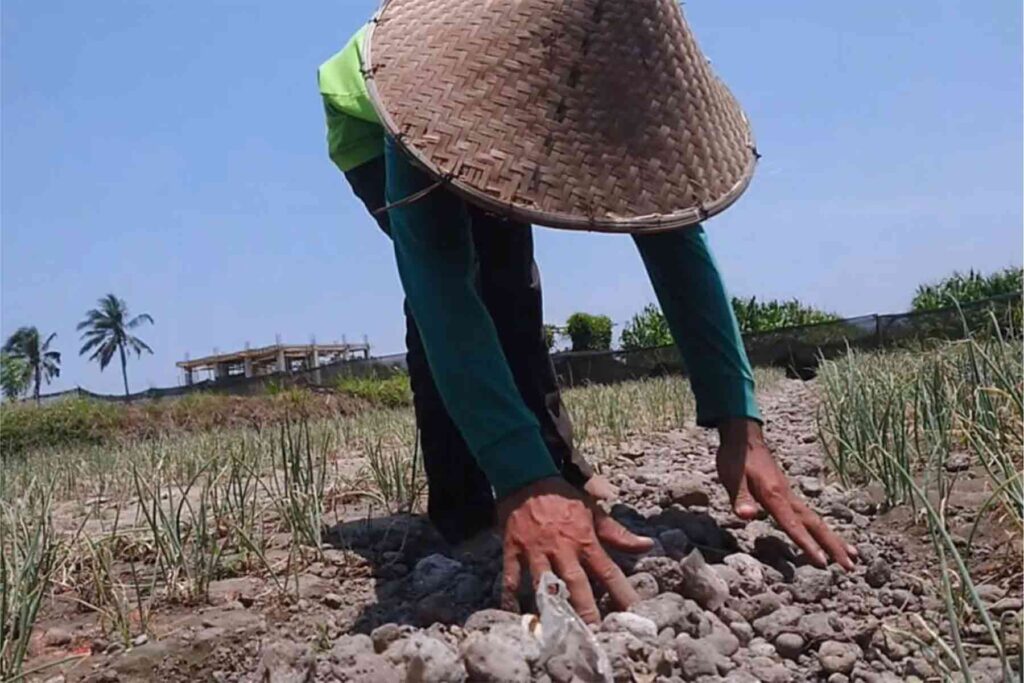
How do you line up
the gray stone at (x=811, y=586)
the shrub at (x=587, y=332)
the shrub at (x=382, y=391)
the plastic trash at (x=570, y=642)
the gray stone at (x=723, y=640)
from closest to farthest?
the plastic trash at (x=570, y=642), the gray stone at (x=723, y=640), the gray stone at (x=811, y=586), the shrub at (x=382, y=391), the shrub at (x=587, y=332)

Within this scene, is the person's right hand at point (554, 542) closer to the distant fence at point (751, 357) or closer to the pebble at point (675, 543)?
the pebble at point (675, 543)

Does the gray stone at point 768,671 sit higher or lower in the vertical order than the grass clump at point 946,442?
lower

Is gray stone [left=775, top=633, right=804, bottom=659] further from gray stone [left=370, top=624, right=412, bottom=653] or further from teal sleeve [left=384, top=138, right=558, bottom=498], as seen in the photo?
gray stone [left=370, top=624, right=412, bottom=653]

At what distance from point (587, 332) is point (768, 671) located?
25766 mm

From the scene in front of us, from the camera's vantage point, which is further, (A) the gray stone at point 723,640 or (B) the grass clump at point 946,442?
(B) the grass clump at point 946,442

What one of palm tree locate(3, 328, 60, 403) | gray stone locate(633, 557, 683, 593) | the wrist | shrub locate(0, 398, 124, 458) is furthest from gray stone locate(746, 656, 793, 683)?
palm tree locate(3, 328, 60, 403)

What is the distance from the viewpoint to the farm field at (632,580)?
133 cm

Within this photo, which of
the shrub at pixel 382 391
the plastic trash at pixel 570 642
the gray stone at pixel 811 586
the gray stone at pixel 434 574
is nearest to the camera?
the plastic trash at pixel 570 642

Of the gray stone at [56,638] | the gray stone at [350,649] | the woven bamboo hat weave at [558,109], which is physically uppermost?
A: the woven bamboo hat weave at [558,109]

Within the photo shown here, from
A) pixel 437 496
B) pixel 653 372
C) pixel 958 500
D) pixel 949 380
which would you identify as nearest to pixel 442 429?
pixel 437 496

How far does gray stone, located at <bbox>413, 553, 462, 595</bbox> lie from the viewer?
1.73 metres

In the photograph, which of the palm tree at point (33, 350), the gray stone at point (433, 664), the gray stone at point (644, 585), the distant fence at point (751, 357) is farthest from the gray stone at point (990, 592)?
the palm tree at point (33, 350)

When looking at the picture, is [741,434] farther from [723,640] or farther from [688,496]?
[723,640]

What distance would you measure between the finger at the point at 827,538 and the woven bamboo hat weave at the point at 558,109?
555 mm
